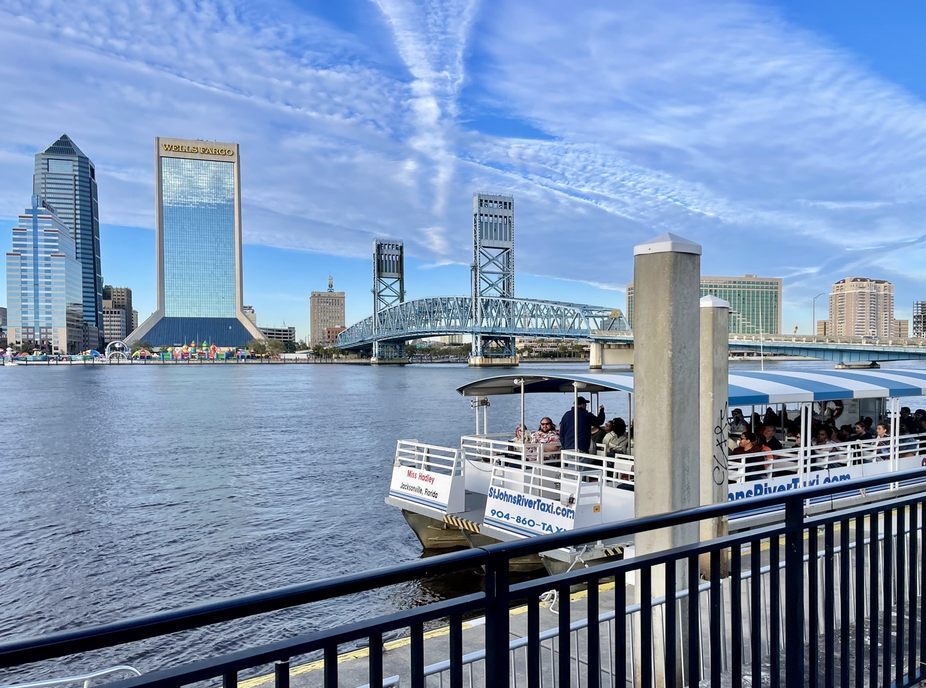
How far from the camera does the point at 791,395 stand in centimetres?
1216

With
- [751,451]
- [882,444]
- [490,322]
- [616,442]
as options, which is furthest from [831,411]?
[490,322]

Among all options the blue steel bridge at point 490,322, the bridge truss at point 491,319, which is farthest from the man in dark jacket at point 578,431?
the bridge truss at point 491,319

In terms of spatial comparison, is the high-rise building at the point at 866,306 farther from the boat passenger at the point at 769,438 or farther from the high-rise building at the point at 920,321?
the boat passenger at the point at 769,438

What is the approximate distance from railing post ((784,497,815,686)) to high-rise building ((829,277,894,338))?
19009 centimetres

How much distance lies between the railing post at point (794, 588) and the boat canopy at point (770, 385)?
8.80m

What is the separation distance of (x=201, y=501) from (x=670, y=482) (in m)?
18.2

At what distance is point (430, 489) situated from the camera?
13.4 metres

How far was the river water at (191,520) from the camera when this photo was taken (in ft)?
41.6

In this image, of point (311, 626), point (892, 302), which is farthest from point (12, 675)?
point (892, 302)

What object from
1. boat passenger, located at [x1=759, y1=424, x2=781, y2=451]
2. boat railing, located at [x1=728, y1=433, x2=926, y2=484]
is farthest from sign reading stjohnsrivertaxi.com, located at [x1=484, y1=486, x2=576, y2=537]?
boat passenger, located at [x1=759, y1=424, x2=781, y2=451]

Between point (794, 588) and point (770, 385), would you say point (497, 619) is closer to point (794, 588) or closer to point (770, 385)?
point (794, 588)

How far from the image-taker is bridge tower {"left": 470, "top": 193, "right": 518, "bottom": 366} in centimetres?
13100

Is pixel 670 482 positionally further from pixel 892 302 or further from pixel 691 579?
pixel 892 302

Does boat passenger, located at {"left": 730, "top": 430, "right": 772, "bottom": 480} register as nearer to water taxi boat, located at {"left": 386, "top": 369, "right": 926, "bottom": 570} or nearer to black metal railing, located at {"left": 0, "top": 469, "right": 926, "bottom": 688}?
water taxi boat, located at {"left": 386, "top": 369, "right": 926, "bottom": 570}
